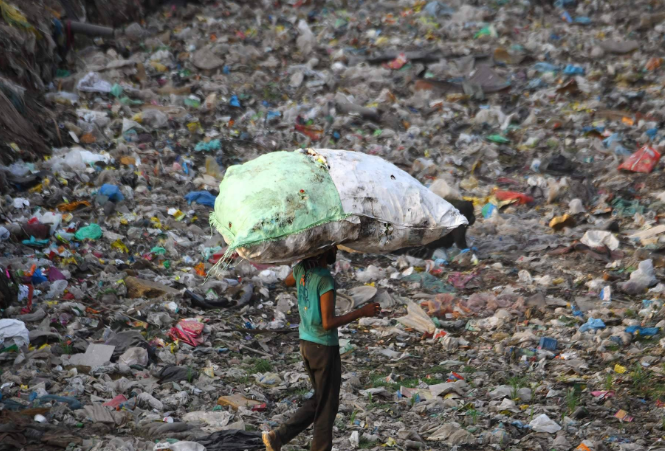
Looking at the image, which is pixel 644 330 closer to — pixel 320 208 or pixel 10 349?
pixel 320 208

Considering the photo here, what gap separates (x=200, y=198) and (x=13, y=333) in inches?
110

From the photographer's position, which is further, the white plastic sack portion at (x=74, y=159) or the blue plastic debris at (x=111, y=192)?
the white plastic sack portion at (x=74, y=159)

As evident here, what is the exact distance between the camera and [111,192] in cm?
632

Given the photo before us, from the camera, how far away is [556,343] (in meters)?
4.79

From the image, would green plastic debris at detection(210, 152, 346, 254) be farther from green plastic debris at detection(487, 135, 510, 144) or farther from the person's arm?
green plastic debris at detection(487, 135, 510, 144)

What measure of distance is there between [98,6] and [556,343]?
313 inches

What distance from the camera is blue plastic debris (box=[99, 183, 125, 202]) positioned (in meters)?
6.31

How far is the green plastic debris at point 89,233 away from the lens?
5.70 meters

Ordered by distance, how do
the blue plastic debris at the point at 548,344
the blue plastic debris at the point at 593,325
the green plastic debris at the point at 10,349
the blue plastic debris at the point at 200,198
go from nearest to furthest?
the green plastic debris at the point at 10,349 < the blue plastic debris at the point at 548,344 < the blue plastic debris at the point at 593,325 < the blue plastic debris at the point at 200,198

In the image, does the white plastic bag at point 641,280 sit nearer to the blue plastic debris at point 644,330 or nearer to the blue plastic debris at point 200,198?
the blue plastic debris at point 644,330

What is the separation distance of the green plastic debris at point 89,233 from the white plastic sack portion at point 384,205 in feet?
10.5

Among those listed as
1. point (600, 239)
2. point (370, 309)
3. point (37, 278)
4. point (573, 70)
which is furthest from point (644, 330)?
point (573, 70)

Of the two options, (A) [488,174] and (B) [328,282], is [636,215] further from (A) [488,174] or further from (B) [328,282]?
(B) [328,282]

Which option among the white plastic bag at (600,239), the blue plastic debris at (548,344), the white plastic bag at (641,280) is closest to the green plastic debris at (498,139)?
the white plastic bag at (600,239)
